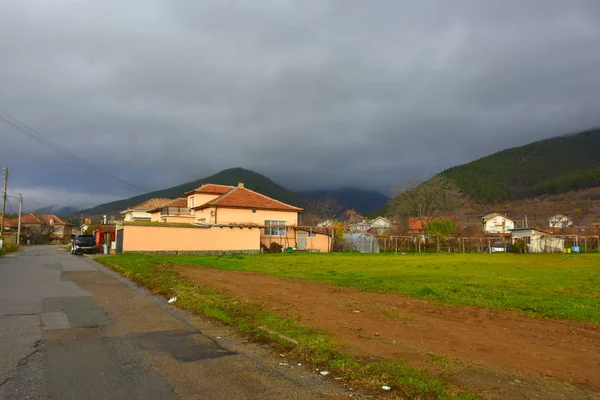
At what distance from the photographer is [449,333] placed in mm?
7949

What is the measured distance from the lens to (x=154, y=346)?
709 cm

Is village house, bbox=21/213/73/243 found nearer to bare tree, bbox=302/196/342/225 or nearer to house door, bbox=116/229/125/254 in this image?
bare tree, bbox=302/196/342/225

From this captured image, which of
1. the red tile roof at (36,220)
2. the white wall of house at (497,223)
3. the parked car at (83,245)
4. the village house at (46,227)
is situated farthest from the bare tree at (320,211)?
the red tile roof at (36,220)

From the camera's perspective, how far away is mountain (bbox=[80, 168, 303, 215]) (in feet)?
483

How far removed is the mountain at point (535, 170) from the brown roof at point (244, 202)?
2420 inches

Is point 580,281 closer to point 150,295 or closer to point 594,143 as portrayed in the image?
point 150,295

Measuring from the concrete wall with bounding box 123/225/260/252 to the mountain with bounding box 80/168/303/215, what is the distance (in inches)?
3981

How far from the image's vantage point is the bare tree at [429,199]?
67500 mm

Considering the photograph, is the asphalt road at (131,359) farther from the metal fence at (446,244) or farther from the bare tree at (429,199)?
the bare tree at (429,199)

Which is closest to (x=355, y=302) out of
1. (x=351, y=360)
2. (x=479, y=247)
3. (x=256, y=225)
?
(x=351, y=360)

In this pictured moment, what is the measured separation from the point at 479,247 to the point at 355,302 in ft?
156

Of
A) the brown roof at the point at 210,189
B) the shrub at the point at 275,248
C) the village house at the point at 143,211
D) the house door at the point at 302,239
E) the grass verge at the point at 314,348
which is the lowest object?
the grass verge at the point at 314,348

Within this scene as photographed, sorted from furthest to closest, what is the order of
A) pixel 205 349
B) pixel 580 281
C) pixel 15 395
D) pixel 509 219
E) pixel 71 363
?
pixel 509 219 → pixel 580 281 → pixel 205 349 → pixel 71 363 → pixel 15 395

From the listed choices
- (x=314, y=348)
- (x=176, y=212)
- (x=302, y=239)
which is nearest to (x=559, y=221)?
(x=302, y=239)
